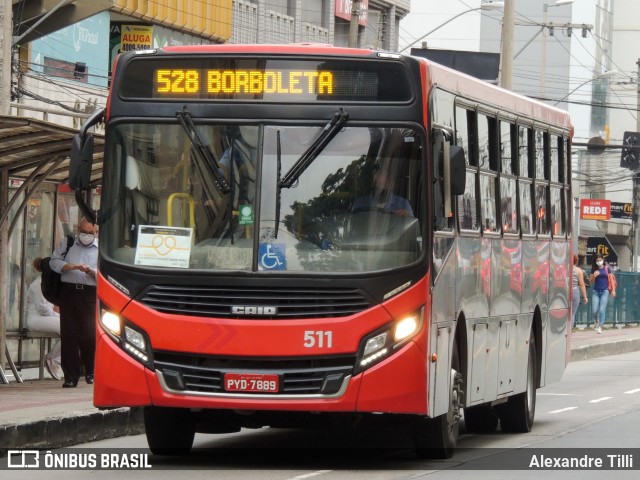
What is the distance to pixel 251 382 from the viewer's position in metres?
10.8

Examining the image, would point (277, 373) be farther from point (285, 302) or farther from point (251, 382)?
point (285, 302)

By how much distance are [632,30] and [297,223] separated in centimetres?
9091

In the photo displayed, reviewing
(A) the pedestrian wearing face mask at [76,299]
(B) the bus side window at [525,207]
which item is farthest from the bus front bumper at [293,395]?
(A) the pedestrian wearing face mask at [76,299]

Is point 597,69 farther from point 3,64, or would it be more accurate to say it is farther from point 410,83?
point 410,83

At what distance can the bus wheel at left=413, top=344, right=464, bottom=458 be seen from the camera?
1180 cm

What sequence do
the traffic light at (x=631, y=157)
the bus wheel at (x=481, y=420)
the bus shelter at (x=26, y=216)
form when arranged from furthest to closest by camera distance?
the traffic light at (x=631, y=157) < the bus shelter at (x=26, y=216) < the bus wheel at (x=481, y=420)

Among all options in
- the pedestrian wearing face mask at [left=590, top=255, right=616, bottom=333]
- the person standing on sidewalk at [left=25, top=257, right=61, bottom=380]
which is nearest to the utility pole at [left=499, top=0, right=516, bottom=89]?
the pedestrian wearing face mask at [left=590, top=255, right=616, bottom=333]

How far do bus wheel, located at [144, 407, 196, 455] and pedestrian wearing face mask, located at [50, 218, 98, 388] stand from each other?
4478mm

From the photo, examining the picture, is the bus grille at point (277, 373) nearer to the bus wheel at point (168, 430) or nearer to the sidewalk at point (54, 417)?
the bus wheel at point (168, 430)

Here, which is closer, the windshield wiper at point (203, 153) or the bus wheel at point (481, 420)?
the windshield wiper at point (203, 153)

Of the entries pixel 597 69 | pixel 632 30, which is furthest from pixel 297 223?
pixel 632 30

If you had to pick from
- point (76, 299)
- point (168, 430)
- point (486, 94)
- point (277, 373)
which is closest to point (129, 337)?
point (277, 373)

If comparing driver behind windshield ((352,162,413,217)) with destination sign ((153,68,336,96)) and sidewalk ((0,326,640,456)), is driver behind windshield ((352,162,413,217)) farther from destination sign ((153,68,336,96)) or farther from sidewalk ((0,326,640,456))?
sidewalk ((0,326,640,456))

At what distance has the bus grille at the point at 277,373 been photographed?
35.6ft
